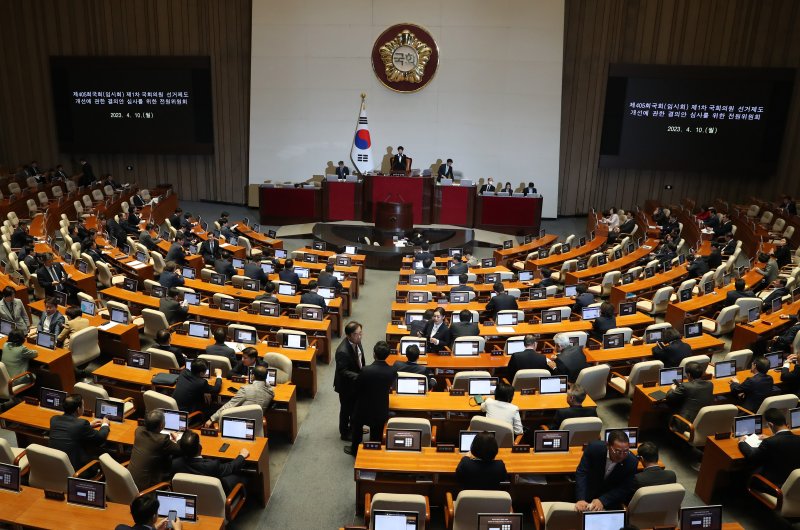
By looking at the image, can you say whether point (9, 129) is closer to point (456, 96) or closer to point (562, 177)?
point (456, 96)

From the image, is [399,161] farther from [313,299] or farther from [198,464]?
[198,464]

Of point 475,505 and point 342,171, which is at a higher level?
point 342,171

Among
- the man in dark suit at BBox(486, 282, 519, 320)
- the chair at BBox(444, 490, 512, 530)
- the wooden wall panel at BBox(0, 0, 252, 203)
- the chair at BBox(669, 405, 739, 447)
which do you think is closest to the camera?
the chair at BBox(444, 490, 512, 530)

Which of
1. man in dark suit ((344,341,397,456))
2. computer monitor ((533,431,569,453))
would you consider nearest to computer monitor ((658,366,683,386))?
computer monitor ((533,431,569,453))

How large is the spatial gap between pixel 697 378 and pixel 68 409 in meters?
6.57

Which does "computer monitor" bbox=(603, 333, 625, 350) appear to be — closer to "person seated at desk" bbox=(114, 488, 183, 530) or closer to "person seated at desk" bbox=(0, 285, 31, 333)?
"person seated at desk" bbox=(114, 488, 183, 530)

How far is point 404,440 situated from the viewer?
598cm

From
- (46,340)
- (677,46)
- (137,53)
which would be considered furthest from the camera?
(137,53)

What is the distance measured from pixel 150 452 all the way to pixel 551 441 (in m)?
3.68

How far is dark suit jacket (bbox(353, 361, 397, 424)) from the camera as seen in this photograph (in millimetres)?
6535

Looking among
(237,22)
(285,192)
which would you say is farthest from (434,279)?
(237,22)

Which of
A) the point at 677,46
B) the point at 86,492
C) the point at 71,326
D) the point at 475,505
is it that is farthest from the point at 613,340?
the point at 677,46

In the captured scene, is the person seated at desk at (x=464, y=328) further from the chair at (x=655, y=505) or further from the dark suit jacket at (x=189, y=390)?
the chair at (x=655, y=505)

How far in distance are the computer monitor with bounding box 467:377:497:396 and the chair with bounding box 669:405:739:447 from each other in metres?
2.10
